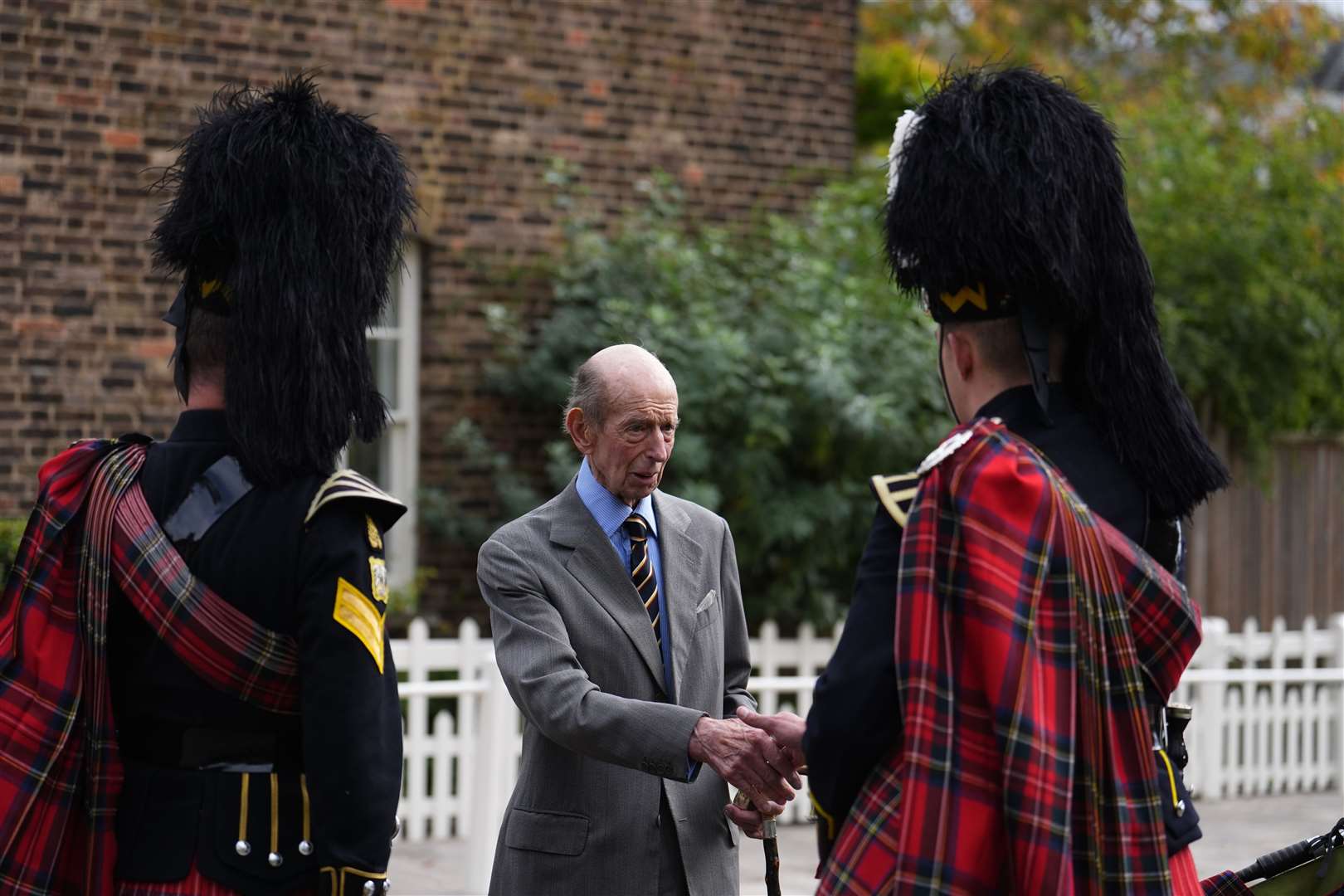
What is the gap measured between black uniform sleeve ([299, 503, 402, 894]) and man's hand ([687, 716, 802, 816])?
0.70m

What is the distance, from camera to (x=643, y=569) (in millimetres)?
3902

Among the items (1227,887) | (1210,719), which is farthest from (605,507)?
(1210,719)

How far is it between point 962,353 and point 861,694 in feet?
2.11

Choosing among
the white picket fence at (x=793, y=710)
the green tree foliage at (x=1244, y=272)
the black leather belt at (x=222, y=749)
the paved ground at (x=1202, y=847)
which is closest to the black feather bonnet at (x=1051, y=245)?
the black leather belt at (x=222, y=749)

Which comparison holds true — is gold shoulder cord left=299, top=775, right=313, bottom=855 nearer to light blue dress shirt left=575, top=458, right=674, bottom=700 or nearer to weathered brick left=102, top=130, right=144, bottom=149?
light blue dress shirt left=575, top=458, right=674, bottom=700

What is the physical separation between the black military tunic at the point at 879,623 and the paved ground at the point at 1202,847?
398 centimetres

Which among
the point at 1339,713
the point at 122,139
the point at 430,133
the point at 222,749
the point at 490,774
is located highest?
the point at 430,133

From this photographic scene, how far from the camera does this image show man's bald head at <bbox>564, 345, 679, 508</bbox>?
3.88 meters

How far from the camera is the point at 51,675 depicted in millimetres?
3279

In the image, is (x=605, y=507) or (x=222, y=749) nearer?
(x=222, y=749)

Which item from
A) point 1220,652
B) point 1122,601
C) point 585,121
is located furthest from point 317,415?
point 1220,652

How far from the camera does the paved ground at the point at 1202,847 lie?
7.53 m

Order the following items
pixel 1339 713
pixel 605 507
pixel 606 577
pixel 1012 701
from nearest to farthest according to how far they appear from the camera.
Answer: pixel 1012 701, pixel 606 577, pixel 605 507, pixel 1339 713

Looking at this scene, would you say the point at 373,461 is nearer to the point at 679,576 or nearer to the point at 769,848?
the point at 679,576
